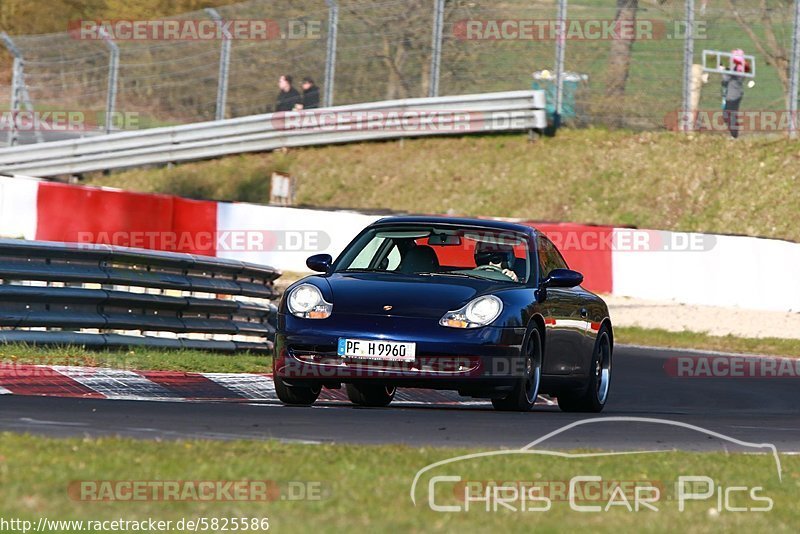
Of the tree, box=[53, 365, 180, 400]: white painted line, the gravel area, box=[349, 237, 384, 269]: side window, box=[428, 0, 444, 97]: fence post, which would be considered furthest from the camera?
box=[428, 0, 444, 97]: fence post

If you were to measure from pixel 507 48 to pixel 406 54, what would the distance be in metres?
1.95

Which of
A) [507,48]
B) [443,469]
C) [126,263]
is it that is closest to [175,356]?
[126,263]

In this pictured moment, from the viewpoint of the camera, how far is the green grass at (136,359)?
1037cm

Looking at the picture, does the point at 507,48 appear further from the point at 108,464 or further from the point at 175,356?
the point at 108,464

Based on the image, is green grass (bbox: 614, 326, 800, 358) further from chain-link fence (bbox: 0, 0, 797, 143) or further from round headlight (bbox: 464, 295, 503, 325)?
round headlight (bbox: 464, 295, 503, 325)

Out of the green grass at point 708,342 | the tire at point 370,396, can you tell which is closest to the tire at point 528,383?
the tire at point 370,396

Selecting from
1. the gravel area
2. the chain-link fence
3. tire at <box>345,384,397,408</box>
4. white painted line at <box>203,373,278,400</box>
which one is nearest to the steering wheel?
tire at <box>345,384,397,408</box>

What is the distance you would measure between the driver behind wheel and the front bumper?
3.03ft

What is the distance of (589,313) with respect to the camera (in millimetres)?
10445

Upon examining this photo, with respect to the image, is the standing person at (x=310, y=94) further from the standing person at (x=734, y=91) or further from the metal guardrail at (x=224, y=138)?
the standing person at (x=734, y=91)

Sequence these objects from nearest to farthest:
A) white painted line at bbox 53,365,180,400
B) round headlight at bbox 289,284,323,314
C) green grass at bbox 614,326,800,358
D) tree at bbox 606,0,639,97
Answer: round headlight at bbox 289,284,323,314 < white painted line at bbox 53,365,180,400 < green grass at bbox 614,326,800,358 < tree at bbox 606,0,639,97

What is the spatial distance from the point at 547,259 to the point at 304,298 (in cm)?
207

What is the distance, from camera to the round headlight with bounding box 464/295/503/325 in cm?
884

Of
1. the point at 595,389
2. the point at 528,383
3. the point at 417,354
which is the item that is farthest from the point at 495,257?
the point at 417,354
